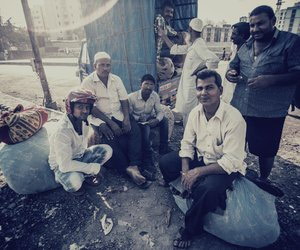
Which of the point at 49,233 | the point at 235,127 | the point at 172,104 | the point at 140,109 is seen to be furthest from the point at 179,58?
the point at 49,233

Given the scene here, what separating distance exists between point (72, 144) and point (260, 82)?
8.50 feet

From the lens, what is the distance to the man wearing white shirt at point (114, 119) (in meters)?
3.66

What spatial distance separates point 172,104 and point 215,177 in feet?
12.8

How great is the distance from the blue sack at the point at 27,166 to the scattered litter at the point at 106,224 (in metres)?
1.08

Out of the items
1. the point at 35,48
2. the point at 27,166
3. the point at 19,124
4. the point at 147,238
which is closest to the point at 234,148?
the point at 147,238

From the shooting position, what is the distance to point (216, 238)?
245cm

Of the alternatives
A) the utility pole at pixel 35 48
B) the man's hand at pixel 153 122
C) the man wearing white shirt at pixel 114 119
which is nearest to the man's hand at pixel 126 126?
the man wearing white shirt at pixel 114 119

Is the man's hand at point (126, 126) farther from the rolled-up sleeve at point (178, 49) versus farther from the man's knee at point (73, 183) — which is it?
the rolled-up sleeve at point (178, 49)

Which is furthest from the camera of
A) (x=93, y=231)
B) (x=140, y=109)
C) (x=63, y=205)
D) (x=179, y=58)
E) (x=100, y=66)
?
(x=179, y=58)

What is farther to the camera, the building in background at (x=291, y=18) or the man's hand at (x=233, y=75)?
the building in background at (x=291, y=18)

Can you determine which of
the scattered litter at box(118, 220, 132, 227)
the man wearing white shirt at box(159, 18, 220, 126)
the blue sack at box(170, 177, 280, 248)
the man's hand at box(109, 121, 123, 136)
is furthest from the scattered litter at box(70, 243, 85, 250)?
the man wearing white shirt at box(159, 18, 220, 126)

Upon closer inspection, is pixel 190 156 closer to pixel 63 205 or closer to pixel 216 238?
pixel 216 238

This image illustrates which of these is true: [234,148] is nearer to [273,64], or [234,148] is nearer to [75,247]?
[273,64]

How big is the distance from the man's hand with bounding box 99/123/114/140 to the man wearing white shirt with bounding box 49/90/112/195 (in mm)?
511
